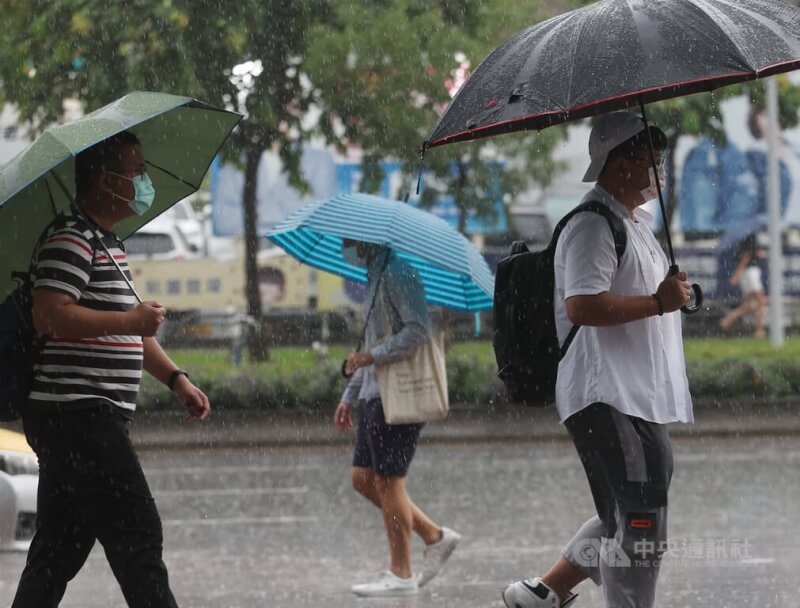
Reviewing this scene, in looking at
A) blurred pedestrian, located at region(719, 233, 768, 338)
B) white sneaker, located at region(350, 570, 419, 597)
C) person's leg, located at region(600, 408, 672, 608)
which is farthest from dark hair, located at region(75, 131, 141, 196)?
blurred pedestrian, located at region(719, 233, 768, 338)

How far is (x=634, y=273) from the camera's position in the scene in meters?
4.79

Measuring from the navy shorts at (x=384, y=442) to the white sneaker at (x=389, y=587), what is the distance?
1.59ft

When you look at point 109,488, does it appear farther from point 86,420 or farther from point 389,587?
point 389,587

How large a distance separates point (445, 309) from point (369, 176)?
1110 centimetres

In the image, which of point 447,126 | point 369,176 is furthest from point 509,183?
point 447,126

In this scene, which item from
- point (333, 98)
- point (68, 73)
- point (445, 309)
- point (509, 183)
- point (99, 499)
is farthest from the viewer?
point (509, 183)

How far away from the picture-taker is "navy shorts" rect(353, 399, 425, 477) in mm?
6926

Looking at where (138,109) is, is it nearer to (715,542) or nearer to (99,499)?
(99,499)

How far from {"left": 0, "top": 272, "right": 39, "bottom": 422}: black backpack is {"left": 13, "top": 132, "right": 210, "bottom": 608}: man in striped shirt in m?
0.03

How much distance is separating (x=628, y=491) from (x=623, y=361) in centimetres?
41

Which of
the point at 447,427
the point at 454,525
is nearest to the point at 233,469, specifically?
the point at 447,427

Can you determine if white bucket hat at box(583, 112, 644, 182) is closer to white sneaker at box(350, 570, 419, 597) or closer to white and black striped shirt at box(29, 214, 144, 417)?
white and black striped shirt at box(29, 214, 144, 417)

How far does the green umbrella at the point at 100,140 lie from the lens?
4.35 metres

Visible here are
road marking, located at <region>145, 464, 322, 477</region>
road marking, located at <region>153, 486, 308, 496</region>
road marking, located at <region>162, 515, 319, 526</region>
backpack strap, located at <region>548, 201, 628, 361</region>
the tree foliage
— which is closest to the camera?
backpack strap, located at <region>548, 201, 628, 361</region>
